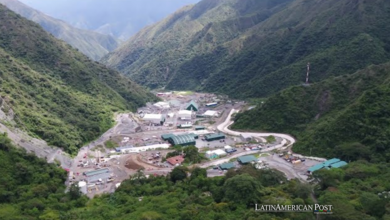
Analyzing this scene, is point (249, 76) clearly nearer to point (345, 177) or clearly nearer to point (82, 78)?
point (82, 78)

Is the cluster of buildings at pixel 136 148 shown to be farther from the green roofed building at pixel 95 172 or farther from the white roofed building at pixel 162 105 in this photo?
the white roofed building at pixel 162 105

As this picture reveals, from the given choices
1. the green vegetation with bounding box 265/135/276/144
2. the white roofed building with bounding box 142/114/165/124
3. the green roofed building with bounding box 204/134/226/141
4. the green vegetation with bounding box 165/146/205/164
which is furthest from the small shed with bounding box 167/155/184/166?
the white roofed building with bounding box 142/114/165/124

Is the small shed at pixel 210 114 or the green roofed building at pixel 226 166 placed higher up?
the small shed at pixel 210 114

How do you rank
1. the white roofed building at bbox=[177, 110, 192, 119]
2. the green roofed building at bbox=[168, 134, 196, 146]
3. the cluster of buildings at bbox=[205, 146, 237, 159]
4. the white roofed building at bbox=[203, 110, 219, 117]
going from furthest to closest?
the white roofed building at bbox=[203, 110, 219, 117] → the white roofed building at bbox=[177, 110, 192, 119] → the green roofed building at bbox=[168, 134, 196, 146] → the cluster of buildings at bbox=[205, 146, 237, 159]

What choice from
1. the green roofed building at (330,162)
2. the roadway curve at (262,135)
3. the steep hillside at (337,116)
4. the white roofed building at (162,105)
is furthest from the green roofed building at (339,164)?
the white roofed building at (162,105)

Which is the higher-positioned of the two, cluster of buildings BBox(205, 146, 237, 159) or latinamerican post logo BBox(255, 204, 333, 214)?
cluster of buildings BBox(205, 146, 237, 159)

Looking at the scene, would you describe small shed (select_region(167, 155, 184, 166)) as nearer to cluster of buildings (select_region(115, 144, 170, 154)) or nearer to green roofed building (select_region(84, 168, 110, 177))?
cluster of buildings (select_region(115, 144, 170, 154))
